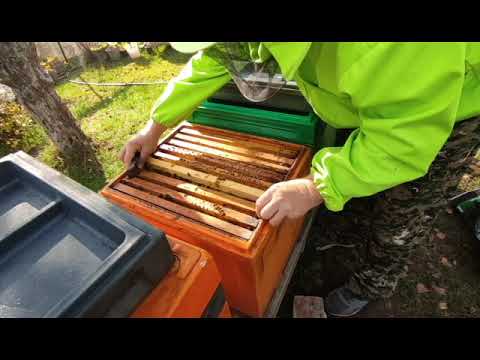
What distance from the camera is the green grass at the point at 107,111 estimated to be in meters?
3.54

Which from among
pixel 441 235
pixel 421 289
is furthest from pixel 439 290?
pixel 441 235

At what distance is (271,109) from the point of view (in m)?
1.83

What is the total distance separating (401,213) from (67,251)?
145cm

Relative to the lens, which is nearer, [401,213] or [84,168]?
[401,213]

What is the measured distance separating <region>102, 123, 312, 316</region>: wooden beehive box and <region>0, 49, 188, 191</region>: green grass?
1.89 m

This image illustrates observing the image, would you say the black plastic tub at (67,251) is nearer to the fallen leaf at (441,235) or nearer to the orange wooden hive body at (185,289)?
the orange wooden hive body at (185,289)

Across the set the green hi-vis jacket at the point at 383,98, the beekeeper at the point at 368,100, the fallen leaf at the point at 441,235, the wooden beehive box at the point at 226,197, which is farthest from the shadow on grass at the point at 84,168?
the fallen leaf at the point at 441,235

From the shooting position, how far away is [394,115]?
989 mm

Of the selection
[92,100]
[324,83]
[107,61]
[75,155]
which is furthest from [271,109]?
[107,61]

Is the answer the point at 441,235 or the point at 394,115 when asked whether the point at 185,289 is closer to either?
the point at 394,115

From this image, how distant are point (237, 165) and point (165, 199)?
16.3 inches

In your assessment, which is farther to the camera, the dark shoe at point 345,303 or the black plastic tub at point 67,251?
the dark shoe at point 345,303

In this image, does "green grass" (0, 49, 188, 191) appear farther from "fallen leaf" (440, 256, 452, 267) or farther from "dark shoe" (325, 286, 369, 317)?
"fallen leaf" (440, 256, 452, 267)
